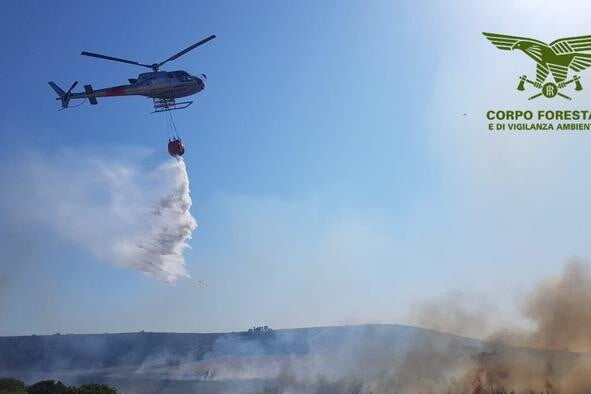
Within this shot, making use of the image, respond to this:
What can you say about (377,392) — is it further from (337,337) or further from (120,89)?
(120,89)

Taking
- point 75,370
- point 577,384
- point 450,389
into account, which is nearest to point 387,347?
point 450,389

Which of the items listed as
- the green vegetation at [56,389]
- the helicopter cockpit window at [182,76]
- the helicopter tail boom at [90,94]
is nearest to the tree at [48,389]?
the green vegetation at [56,389]

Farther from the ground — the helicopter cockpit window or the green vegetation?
the helicopter cockpit window

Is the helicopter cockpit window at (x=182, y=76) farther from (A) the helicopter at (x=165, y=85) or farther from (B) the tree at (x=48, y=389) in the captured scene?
(B) the tree at (x=48, y=389)

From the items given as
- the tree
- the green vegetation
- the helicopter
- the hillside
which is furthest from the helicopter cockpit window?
the hillside

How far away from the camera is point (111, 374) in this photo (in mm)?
166875

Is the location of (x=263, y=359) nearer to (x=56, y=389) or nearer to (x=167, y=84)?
(x=56, y=389)

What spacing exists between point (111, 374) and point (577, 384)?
401ft

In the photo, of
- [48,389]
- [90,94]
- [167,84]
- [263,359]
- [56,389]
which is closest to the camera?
[167,84]

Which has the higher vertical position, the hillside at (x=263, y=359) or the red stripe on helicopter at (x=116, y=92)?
the red stripe on helicopter at (x=116, y=92)

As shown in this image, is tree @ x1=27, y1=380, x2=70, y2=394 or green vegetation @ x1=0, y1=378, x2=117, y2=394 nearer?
green vegetation @ x1=0, y1=378, x2=117, y2=394

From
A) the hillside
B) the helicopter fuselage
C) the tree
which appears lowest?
the tree

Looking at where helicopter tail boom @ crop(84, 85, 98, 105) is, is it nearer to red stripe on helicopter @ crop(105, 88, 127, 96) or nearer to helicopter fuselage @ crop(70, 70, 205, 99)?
red stripe on helicopter @ crop(105, 88, 127, 96)

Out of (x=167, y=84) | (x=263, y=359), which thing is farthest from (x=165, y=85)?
(x=263, y=359)
